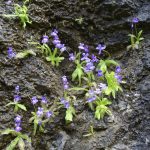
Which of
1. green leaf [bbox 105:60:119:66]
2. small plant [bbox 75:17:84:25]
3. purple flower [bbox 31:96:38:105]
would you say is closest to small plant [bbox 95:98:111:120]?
green leaf [bbox 105:60:119:66]

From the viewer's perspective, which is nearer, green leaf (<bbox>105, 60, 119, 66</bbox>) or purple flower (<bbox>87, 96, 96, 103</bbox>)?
purple flower (<bbox>87, 96, 96, 103</bbox>)

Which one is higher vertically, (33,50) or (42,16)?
(42,16)

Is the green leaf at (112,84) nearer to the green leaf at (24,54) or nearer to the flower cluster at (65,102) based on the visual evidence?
the flower cluster at (65,102)

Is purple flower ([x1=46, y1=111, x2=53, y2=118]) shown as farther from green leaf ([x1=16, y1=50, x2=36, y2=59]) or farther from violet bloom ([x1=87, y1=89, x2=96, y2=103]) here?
green leaf ([x1=16, y1=50, x2=36, y2=59])

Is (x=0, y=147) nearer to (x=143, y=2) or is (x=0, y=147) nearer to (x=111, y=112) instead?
(x=111, y=112)

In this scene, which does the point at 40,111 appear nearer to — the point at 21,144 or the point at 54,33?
the point at 21,144

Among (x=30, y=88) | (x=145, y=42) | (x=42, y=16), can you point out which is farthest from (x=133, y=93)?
(x=42, y=16)

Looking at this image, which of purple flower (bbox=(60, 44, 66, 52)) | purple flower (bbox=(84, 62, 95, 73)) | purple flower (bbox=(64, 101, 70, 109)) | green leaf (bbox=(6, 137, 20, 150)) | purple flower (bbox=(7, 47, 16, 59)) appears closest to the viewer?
green leaf (bbox=(6, 137, 20, 150))

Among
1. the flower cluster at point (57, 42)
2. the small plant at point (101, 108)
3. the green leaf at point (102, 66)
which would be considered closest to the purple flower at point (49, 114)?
the small plant at point (101, 108)

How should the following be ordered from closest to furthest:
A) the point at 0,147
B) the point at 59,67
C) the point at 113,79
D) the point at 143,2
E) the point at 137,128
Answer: the point at 0,147, the point at 137,128, the point at 113,79, the point at 59,67, the point at 143,2

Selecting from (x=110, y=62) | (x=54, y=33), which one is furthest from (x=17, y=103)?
(x=110, y=62)
